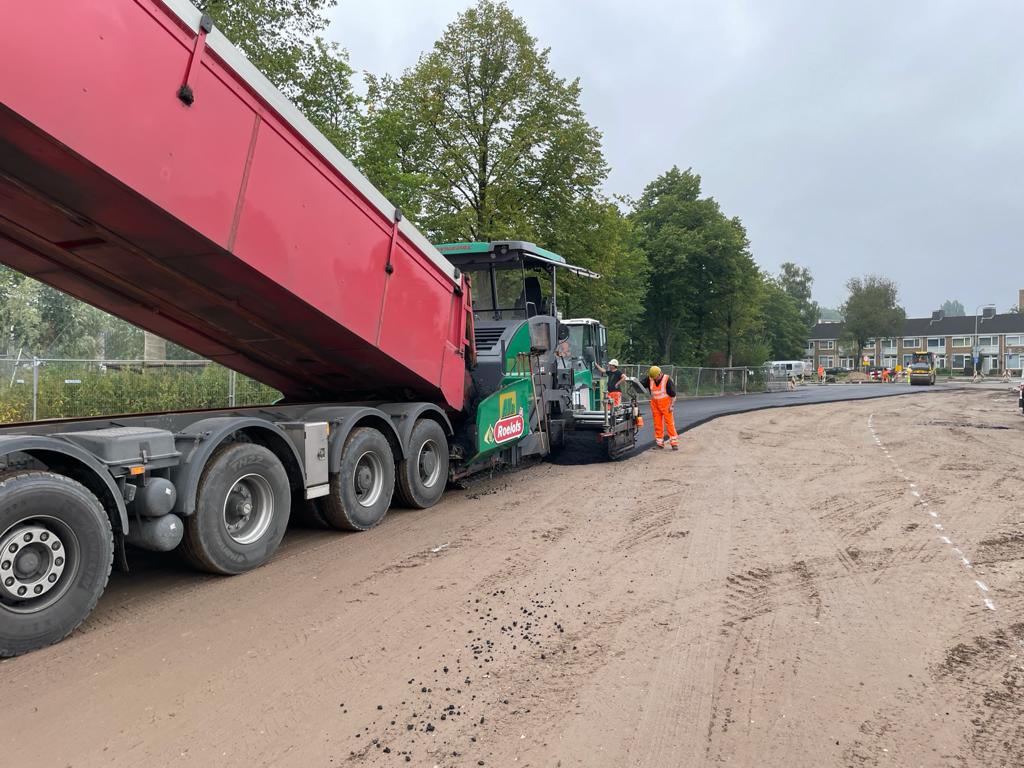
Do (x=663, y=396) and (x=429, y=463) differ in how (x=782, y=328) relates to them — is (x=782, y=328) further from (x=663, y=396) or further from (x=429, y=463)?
(x=429, y=463)

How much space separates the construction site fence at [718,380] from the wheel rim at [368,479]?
18.7m

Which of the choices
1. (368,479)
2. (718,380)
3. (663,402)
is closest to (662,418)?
(663,402)

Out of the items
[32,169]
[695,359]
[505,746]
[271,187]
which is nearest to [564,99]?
[271,187]

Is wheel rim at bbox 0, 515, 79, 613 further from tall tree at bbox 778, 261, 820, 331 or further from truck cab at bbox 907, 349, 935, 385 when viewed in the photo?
tall tree at bbox 778, 261, 820, 331

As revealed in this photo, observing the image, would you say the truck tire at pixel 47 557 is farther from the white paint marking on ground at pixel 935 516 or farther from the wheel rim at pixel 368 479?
the white paint marking on ground at pixel 935 516

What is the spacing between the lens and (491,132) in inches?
747

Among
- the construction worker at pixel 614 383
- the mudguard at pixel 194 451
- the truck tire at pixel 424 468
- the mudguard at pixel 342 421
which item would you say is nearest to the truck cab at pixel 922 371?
the construction worker at pixel 614 383

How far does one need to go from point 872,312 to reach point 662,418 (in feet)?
194

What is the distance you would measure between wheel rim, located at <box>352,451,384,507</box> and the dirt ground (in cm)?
33

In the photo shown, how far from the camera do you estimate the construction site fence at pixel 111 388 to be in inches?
418

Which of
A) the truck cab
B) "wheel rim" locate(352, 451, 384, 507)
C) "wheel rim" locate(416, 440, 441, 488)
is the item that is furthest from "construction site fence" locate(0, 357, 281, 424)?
the truck cab

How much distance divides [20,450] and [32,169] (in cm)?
148

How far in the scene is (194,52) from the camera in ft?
12.9

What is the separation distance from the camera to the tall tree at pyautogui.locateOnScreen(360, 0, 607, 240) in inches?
721
